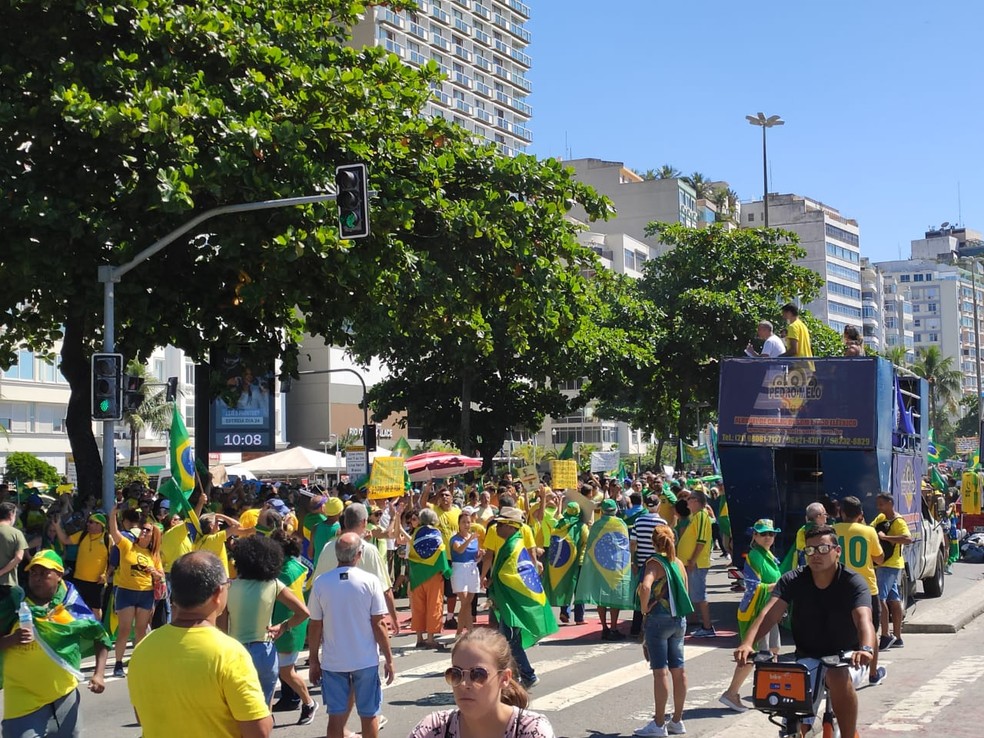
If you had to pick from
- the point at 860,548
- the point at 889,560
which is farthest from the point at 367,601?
the point at 889,560

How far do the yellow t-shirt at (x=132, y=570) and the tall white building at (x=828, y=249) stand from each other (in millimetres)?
99610

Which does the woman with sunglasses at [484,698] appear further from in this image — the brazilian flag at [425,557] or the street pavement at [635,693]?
the brazilian flag at [425,557]

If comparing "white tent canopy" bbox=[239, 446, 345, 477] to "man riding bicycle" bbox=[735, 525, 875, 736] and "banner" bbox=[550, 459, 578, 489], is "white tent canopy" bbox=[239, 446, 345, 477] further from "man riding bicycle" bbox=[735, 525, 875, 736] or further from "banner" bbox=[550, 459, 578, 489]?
"man riding bicycle" bbox=[735, 525, 875, 736]

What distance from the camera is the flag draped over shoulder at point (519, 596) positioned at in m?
10.8

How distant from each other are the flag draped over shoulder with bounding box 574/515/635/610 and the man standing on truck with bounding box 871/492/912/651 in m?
2.93

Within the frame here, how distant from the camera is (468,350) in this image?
124 ft

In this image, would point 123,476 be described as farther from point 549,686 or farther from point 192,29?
point 549,686

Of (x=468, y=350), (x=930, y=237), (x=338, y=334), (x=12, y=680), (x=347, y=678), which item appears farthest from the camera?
(x=930, y=237)

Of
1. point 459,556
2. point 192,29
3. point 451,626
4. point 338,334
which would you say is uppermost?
point 192,29

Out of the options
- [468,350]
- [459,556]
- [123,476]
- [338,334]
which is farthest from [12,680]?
[123,476]

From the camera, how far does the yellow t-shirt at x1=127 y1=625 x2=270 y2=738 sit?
4898mm

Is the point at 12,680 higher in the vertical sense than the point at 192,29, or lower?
lower

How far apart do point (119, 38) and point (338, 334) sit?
18.8 ft

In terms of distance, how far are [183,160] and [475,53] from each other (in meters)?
82.4
